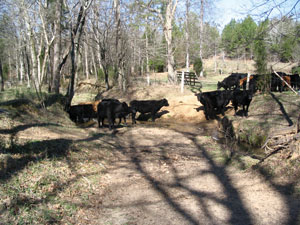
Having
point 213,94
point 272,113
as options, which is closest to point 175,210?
point 272,113

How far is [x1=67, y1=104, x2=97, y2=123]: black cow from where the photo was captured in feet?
52.2

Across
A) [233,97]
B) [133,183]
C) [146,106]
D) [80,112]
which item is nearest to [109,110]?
[80,112]

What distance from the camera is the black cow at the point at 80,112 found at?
15922 millimetres

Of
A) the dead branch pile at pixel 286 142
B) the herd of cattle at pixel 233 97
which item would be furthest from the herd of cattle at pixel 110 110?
the dead branch pile at pixel 286 142

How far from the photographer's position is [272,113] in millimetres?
12492

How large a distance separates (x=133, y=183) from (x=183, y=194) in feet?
3.98

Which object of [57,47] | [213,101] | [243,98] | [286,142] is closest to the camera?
[286,142]

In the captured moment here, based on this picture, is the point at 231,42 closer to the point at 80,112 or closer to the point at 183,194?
the point at 80,112

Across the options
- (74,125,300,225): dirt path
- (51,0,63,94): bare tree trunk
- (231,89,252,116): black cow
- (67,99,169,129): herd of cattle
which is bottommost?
(74,125,300,225): dirt path

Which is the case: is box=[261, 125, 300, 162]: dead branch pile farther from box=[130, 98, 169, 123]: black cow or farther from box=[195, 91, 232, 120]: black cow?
box=[130, 98, 169, 123]: black cow

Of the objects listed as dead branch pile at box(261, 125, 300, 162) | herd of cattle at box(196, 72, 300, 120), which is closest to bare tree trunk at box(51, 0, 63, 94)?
herd of cattle at box(196, 72, 300, 120)

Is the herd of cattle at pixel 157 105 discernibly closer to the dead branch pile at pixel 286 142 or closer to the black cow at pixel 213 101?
the black cow at pixel 213 101

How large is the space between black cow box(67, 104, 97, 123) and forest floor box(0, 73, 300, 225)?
6044mm

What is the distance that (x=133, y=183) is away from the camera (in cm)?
611
